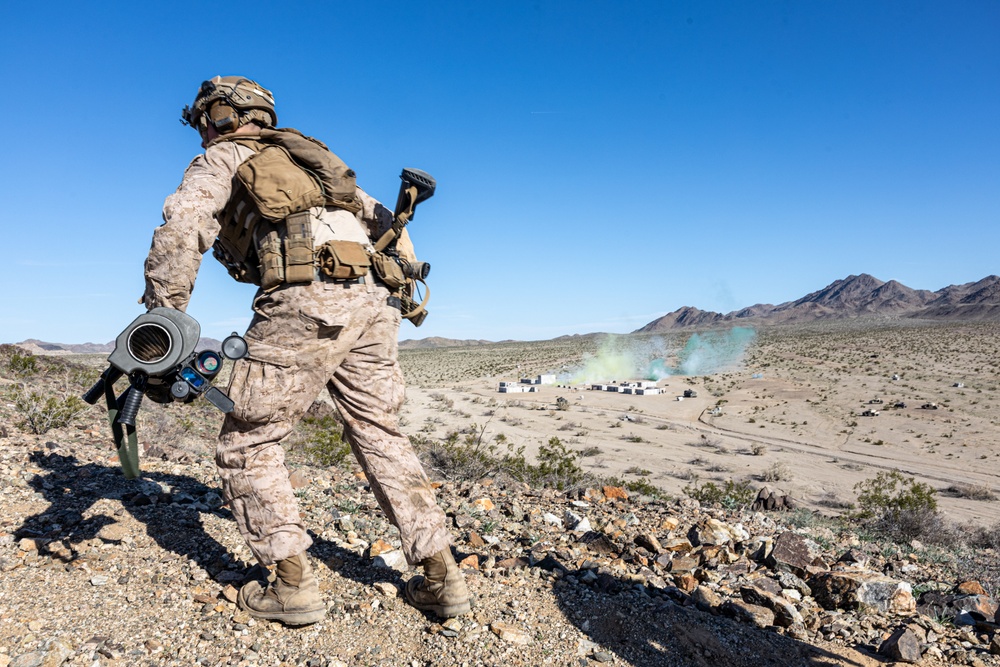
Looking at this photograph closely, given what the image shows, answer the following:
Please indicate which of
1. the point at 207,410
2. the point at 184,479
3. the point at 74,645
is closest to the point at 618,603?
the point at 74,645

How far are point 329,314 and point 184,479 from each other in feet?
9.24

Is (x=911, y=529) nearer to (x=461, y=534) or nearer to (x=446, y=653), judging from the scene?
(x=461, y=534)

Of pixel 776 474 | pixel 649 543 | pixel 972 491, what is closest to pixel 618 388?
pixel 776 474

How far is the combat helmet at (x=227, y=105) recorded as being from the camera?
2.83 metres

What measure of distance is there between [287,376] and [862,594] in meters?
3.35

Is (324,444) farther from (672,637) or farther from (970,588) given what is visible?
(970,588)

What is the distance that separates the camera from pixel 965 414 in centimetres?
2027

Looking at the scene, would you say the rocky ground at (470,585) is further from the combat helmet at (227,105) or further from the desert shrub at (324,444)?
the combat helmet at (227,105)

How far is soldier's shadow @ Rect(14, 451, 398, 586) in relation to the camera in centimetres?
316

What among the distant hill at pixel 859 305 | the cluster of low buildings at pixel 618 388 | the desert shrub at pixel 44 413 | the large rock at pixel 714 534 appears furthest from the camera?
the distant hill at pixel 859 305

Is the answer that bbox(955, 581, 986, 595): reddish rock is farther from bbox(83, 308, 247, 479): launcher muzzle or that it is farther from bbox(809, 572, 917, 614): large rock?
bbox(83, 308, 247, 479): launcher muzzle

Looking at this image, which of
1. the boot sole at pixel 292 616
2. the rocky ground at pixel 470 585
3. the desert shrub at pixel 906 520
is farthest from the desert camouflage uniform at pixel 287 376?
the desert shrub at pixel 906 520

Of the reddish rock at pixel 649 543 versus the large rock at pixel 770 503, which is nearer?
the reddish rock at pixel 649 543

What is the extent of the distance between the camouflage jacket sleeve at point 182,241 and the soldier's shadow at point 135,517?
1.46 m
